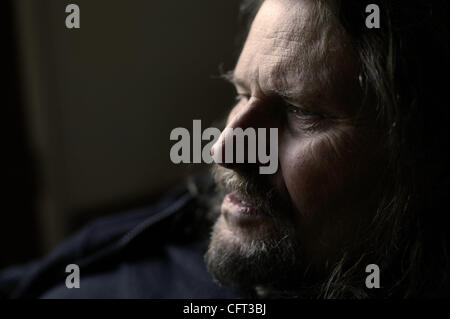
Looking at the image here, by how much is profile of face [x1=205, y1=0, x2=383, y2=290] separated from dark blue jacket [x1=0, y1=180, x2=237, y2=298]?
0.16m

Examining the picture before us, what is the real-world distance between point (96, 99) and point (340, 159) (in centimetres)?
78

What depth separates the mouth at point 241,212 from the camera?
27.7 inches

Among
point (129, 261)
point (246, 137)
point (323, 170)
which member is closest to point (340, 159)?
point (323, 170)

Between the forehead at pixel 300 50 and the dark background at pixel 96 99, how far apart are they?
1.52 ft

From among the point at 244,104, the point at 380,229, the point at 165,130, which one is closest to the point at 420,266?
the point at 380,229

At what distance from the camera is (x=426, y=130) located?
0.65 m

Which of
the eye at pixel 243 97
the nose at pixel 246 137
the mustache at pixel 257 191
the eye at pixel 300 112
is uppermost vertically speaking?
the eye at pixel 243 97

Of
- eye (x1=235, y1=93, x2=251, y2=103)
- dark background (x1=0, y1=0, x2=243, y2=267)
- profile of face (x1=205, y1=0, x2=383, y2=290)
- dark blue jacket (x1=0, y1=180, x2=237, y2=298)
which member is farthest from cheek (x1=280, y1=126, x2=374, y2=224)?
dark background (x1=0, y1=0, x2=243, y2=267)

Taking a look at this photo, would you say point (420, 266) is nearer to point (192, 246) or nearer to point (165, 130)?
point (192, 246)

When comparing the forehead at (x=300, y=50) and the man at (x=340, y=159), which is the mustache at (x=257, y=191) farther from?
the forehead at (x=300, y=50)

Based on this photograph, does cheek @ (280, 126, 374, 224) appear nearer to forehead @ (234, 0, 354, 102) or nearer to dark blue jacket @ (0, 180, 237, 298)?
forehead @ (234, 0, 354, 102)

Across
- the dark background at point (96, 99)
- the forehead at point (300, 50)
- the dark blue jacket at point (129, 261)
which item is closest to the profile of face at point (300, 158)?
the forehead at point (300, 50)
